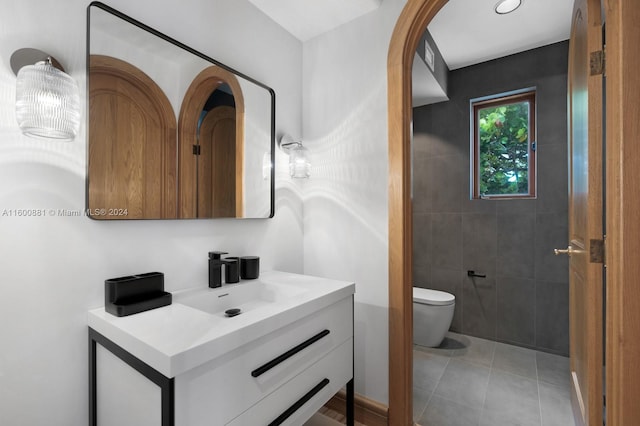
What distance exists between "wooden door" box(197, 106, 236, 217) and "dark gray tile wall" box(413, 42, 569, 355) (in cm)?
212

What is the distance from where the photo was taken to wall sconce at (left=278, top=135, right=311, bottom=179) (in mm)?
1838

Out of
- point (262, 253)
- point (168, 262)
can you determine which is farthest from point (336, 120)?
point (168, 262)

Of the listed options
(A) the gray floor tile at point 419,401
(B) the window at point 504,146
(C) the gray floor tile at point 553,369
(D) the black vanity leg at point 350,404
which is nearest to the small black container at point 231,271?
(D) the black vanity leg at point 350,404

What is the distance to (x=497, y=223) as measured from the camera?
2.68m

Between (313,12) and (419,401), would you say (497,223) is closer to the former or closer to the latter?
(419,401)

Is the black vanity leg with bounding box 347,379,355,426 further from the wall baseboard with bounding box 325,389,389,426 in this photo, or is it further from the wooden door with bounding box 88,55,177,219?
the wooden door with bounding box 88,55,177,219

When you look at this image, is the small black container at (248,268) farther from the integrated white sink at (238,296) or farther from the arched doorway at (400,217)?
the arched doorway at (400,217)

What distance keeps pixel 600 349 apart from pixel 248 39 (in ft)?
6.97

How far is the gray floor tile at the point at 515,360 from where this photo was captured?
222cm

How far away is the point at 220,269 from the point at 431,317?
6.04 feet

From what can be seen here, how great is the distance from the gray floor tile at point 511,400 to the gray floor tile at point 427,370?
320mm

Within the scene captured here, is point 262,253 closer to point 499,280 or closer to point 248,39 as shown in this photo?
point 248,39

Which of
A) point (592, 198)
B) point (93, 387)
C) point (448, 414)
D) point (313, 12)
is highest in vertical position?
point (313, 12)

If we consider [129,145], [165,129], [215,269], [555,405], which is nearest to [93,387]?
[215,269]
